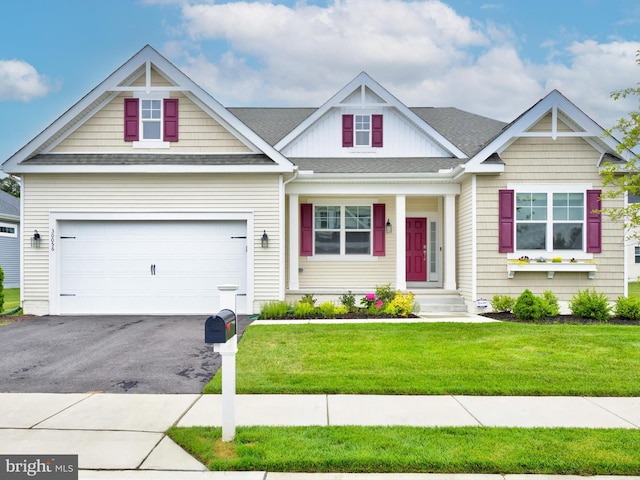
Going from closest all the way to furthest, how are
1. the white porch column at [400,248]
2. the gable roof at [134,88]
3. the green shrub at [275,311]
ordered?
the green shrub at [275,311] < the gable roof at [134,88] < the white porch column at [400,248]

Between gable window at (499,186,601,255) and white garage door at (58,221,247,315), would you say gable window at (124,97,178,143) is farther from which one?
gable window at (499,186,601,255)

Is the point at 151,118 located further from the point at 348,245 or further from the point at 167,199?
the point at 348,245

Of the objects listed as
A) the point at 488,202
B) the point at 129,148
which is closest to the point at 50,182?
Result: the point at 129,148

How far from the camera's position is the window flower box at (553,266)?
1268 cm

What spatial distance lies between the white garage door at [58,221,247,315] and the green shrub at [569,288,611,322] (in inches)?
319

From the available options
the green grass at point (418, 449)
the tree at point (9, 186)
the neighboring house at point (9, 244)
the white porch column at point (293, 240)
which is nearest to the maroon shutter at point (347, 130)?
the white porch column at point (293, 240)

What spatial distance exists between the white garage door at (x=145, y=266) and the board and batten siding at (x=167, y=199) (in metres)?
0.43

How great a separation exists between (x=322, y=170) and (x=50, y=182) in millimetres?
7111

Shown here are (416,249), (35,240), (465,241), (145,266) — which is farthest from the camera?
(416,249)

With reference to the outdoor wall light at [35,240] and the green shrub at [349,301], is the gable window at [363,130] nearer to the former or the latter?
the green shrub at [349,301]

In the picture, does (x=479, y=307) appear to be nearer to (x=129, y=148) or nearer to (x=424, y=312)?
(x=424, y=312)

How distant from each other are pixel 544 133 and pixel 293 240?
7217 millimetres

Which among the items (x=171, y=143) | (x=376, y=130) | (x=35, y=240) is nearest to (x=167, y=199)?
(x=171, y=143)

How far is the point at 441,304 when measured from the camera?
13.5 meters
